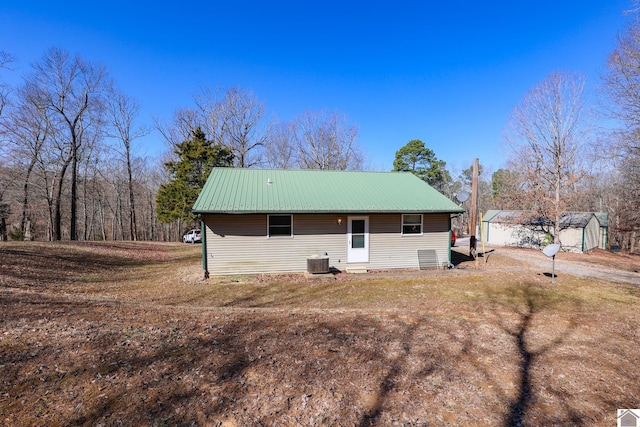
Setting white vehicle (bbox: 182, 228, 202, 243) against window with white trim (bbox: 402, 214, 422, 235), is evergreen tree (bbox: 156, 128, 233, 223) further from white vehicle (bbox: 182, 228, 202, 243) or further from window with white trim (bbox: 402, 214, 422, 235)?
window with white trim (bbox: 402, 214, 422, 235)

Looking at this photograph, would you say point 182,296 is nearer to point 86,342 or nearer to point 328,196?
point 86,342

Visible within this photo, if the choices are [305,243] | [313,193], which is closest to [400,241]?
[305,243]

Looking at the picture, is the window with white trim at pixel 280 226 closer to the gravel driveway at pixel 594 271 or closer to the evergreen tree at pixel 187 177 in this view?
the gravel driveway at pixel 594 271

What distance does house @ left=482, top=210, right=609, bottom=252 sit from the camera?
740 inches

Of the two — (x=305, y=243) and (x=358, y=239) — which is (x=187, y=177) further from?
(x=358, y=239)

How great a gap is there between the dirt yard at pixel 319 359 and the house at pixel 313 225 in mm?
2718

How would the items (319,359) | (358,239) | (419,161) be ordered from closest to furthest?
1. (319,359)
2. (358,239)
3. (419,161)

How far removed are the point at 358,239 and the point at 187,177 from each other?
58.8 feet

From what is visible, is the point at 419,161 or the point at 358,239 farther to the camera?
the point at 419,161

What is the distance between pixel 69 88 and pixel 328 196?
20.9 meters

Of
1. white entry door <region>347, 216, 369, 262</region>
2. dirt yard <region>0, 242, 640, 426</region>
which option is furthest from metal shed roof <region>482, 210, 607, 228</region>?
white entry door <region>347, 216, 369, 262</region>

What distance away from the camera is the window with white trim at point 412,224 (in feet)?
37.8

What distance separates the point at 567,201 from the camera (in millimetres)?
17484

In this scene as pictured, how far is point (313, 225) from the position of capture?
10.8 m
